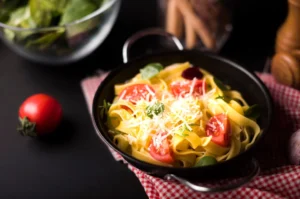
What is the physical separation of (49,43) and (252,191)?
734 mm

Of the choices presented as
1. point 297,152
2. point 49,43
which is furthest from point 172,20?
point 297,152

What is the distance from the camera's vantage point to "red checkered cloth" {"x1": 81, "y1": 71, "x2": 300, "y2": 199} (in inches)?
42.3

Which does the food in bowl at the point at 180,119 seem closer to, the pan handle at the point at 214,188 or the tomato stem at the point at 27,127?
the pan handle at the point at 214,188

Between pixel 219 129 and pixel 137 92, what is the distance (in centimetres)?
23

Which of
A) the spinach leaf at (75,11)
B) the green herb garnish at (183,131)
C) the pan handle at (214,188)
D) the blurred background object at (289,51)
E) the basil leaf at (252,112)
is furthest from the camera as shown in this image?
the spinach leaf at (75,11)

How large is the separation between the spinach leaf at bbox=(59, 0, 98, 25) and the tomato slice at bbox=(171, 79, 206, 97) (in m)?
0.39

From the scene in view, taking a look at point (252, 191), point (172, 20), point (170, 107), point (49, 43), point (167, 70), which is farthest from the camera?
point (172, 20)

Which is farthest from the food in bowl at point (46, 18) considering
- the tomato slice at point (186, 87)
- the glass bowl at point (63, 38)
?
the tomato slice at point (186, 87)


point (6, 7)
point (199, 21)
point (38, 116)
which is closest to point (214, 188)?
point (38, 116)

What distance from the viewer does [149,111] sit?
45.4 inches

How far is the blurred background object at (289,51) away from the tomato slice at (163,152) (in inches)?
19.3

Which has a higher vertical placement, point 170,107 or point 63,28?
point 63,28

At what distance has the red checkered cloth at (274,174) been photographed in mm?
1075

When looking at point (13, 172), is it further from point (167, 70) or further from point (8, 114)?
point (167, 70)
